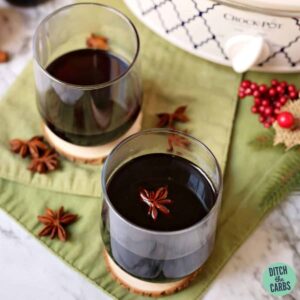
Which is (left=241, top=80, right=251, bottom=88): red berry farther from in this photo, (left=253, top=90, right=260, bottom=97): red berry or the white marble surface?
the white marble surface

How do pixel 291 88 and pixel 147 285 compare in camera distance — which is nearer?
pixel 147 285

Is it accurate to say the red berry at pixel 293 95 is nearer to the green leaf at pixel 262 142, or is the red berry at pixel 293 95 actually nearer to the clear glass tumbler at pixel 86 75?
the green leaf at pixel 262 142

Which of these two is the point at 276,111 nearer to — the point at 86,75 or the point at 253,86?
the point at 253,86

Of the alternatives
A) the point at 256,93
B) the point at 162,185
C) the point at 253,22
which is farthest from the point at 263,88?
the point at 162,185

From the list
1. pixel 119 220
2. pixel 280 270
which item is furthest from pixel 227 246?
pixel 119 220

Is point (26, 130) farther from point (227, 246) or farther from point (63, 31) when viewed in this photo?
point (227, 246)

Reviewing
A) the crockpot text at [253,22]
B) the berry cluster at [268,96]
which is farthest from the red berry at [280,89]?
the crockpot text at [253,22]
